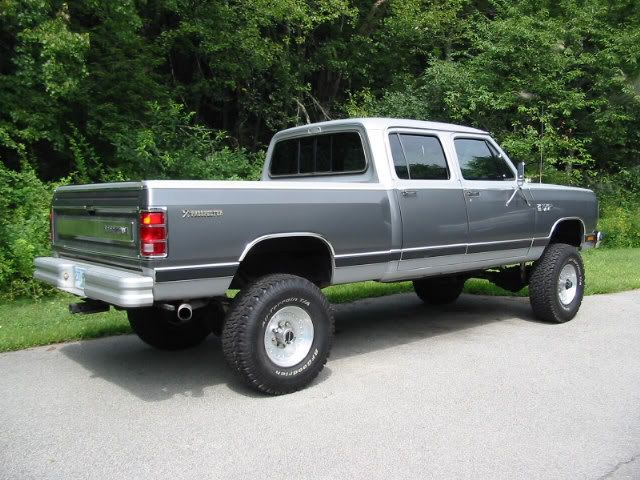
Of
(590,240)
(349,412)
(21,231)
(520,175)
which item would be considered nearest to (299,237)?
(349,412)

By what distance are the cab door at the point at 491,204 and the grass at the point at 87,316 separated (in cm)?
256

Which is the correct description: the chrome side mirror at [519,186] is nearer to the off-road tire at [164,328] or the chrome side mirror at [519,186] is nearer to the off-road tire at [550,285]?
the off-road tire at [550,285]

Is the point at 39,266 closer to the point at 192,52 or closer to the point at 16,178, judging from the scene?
the point at 16,178

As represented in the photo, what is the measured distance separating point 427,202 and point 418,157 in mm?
489

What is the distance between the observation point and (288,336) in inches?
191

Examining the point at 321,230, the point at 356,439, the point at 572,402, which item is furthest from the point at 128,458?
the point at 572,402

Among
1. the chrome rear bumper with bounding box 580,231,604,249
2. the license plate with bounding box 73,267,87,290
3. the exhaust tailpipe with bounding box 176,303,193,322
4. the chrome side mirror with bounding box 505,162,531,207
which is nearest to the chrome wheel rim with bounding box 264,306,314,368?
the exhaust tailpipe with bounding box 176,303,193,322

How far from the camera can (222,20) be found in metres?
16.1

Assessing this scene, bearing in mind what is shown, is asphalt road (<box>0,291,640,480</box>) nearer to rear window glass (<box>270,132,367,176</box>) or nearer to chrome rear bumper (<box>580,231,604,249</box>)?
chrome rear bumper (<box>580,231,604,249</box>)

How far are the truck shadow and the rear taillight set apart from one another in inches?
48.1

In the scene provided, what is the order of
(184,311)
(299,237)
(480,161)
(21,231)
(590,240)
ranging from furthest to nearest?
(21,231) → (590,240) → (480,161) → (299,237) → (184,311)

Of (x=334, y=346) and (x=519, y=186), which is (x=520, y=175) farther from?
(x=334, y=346)

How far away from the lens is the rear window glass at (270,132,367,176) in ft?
19.2

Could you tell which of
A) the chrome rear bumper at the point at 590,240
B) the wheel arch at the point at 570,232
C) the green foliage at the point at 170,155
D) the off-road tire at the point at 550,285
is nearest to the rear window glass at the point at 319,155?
the off-road tire at the point at 550,285
